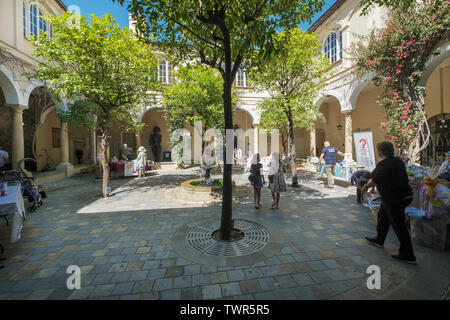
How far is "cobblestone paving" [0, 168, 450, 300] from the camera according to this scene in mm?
2465

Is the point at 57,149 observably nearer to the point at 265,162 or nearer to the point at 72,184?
the point at 72,184

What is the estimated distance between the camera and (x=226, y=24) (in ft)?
12.6

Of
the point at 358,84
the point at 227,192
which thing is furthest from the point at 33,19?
the point at 358,84

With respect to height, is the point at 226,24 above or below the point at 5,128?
above

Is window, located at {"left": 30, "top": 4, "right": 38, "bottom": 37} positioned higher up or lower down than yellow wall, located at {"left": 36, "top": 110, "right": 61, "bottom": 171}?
higher up

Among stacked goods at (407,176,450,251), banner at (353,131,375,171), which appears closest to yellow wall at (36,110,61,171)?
banner at (353,131,375,171)

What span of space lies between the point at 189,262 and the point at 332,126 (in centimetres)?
1739

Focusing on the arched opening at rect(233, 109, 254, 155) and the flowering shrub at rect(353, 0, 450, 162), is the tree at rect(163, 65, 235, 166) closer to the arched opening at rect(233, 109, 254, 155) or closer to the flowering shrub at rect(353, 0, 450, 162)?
the flowering shrub at rect(353, 0, 450, 162)

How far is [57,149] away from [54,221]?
12.1 metres

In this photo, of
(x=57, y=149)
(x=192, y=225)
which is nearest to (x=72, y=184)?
(x=57, y=149)

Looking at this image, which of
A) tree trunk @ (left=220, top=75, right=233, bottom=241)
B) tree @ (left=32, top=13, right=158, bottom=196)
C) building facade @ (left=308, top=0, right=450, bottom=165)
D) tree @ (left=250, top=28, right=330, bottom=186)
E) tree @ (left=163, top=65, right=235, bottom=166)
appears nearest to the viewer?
tree trunk @ (left=220, top=75, right=233, bottom=241)

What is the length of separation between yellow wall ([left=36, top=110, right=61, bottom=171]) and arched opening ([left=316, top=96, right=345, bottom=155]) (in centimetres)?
1918

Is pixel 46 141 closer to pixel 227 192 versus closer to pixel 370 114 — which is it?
pixel 227 192

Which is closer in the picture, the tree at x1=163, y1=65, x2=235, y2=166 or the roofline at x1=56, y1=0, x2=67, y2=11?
the tree at x1=163, y1=65, x2=235, y2=166
